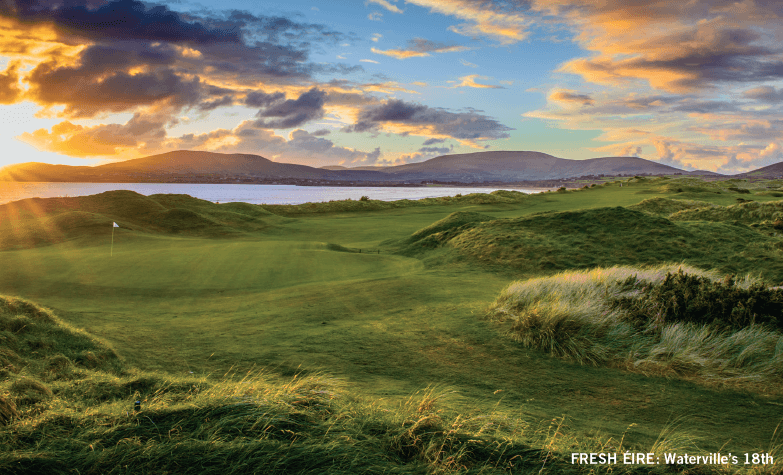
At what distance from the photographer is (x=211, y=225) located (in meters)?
29.6

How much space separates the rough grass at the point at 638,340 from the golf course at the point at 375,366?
32mm

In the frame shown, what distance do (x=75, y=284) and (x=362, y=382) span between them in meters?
10.00

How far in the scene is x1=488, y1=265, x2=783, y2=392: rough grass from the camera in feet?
18.7

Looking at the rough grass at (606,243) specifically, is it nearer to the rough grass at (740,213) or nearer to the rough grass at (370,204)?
the rough grass at (740,213)

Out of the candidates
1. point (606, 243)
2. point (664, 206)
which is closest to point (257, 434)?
point (606, 243)

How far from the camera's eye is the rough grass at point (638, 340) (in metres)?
5.69

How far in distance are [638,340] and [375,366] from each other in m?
3.92

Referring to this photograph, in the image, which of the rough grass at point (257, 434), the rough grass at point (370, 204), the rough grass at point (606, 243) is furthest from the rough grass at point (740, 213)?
the rough grass at point (370, 204)

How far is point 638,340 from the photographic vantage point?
650 centimetres

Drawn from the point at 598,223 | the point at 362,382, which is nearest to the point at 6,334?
the point at 362,382

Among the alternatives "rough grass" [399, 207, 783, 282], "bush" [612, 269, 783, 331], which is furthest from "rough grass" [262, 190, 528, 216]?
"bush" [612, 269, 783, 331]

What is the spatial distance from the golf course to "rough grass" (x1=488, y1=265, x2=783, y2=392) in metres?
0.03

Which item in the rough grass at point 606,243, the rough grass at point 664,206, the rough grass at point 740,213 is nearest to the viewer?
the rough grass at point 606,243

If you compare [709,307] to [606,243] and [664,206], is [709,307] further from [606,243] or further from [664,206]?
[664,206]
